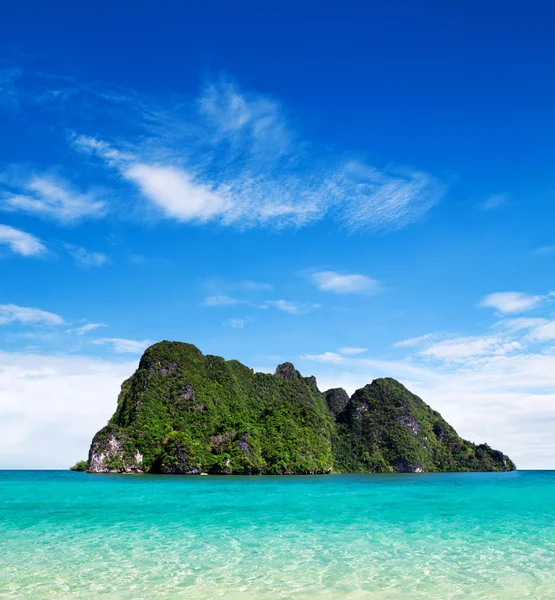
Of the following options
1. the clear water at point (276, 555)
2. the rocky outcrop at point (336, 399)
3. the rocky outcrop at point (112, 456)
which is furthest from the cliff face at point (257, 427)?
the clear water at point (276, 555)

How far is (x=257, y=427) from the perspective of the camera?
79.8 m

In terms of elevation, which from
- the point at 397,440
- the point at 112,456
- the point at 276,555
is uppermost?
the point at 397,440

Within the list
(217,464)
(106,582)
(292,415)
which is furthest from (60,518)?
(292,415)

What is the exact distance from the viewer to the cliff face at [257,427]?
2749 inches

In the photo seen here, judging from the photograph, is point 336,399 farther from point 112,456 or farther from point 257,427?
point 112,456

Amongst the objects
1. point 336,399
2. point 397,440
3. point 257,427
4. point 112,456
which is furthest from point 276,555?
point 336,399

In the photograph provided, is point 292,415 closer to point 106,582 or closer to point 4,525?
point 4,525

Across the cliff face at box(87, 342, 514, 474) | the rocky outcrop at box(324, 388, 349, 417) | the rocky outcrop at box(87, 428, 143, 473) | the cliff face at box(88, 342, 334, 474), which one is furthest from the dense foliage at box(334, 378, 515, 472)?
the rocky outcrop at box(87, 428, 143, 473)

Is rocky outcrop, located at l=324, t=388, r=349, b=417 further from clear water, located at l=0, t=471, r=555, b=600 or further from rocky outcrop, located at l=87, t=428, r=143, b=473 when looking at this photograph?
clear water, located at l=0, t=471, r=555, b=600

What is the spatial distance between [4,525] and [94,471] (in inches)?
2358

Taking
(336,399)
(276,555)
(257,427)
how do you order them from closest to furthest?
(276,555) < (257,427) < (336,399)

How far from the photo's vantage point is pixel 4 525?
52.6 ft

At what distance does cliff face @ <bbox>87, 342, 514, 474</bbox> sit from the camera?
69812 mm

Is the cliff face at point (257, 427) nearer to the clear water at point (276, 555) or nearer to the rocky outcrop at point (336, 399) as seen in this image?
the rocky outcrop at point (336, 399)
